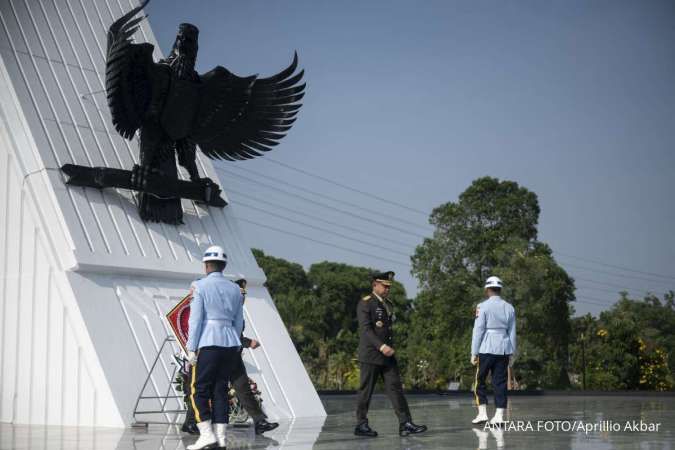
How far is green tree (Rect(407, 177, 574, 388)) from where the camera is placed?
1594 inches

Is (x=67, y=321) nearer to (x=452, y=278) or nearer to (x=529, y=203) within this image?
(x=452, y=278)

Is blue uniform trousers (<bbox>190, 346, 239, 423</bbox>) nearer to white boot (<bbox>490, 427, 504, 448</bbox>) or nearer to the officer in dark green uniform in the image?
the officer in dark green uniform

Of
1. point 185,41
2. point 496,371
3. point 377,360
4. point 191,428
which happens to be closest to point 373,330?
point 377,360

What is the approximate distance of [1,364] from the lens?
469 inches

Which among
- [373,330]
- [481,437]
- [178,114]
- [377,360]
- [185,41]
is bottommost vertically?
[481,437]

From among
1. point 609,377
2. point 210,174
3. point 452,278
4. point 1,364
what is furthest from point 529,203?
point 1,364

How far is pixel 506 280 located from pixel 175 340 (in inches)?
1227

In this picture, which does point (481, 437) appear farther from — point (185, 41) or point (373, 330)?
point (185, 41)

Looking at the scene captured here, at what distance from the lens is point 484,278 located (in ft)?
155

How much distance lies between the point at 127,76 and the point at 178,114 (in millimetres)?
1199

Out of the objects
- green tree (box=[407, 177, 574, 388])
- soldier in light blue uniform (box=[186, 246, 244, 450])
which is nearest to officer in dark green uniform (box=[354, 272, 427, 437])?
soldier in light blue uniform (box=[186, 246, 244, 450])

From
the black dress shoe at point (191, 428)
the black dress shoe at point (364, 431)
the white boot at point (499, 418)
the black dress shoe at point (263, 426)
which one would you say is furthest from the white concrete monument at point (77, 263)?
the white boot at point (499, 418)

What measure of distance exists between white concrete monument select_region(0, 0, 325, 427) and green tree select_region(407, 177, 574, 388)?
1084 inches

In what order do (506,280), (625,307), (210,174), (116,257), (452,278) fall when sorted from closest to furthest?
(116,257) < (210,174) < (506,280) < (452,278) < (625,307)
